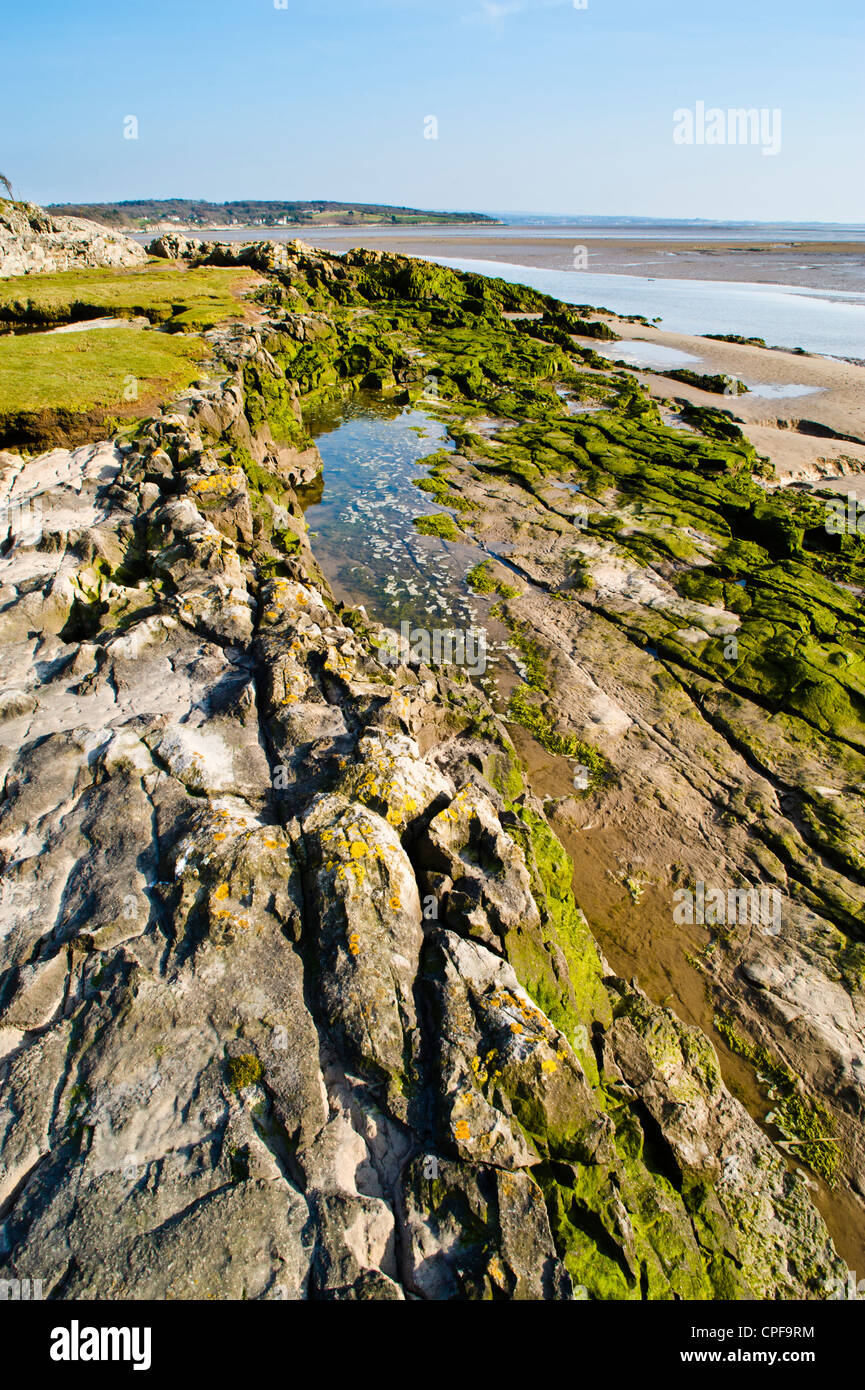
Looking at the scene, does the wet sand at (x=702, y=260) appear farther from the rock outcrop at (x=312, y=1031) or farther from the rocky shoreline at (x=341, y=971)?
the rock outcrop at (x=312, y=1031)

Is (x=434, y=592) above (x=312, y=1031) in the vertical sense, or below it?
above

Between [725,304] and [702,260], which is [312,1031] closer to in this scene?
[725,304]

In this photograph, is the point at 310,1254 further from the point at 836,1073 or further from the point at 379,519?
the point at 379,519

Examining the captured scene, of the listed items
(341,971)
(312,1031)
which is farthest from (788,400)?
(312,1031)

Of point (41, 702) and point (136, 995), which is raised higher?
point (41, 702)

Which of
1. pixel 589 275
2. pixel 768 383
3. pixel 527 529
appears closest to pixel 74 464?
pixel 527 529
